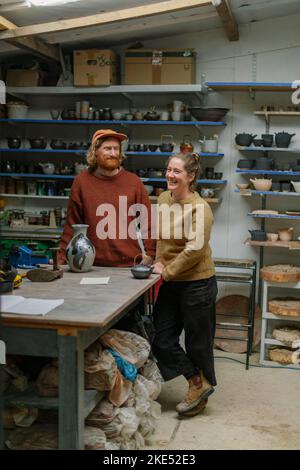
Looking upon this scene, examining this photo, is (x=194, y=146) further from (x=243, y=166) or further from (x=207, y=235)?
(x=207, y=235)

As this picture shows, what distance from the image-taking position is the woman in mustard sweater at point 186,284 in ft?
11.2

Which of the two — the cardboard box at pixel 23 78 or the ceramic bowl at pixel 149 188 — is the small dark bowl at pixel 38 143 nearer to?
the cardboard box at pixel 23 78

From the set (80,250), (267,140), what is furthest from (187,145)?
(80,250)

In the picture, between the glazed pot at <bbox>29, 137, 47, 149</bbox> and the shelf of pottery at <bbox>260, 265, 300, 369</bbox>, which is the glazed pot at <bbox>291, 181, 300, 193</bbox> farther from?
the glazed pot at <bbox>29, 137, 47, 149</bbox>

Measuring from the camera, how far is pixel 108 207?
3.76 metres

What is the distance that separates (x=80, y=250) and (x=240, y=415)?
1.50m

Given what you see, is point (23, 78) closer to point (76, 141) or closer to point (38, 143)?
point (38, 143)

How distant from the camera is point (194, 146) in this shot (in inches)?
219

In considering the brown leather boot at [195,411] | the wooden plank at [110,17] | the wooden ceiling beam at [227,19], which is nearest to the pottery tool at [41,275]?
the brown leather boot at [195,411]

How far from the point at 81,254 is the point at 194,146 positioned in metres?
2.45

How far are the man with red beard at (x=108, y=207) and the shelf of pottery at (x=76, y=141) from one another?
1.55m

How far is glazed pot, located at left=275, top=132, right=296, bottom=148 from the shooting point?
504 cm

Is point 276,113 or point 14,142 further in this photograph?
point 14,142

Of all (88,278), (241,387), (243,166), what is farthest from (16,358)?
(243,166)
